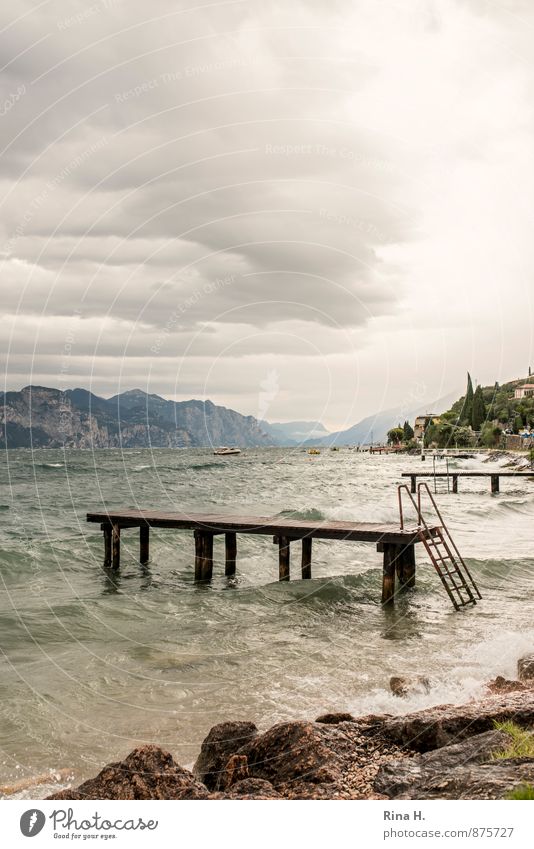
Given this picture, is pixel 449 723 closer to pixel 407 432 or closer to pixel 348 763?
pixel 348 763

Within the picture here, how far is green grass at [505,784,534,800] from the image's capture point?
497cm

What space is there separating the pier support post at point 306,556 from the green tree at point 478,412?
102 metres

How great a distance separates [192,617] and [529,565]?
11278mm

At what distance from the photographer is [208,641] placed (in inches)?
553

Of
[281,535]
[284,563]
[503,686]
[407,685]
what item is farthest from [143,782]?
[284,563]

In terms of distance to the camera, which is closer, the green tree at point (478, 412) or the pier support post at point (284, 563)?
the pier support post at point (284, 563)

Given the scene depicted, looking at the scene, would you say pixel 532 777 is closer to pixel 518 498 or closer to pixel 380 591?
pixel 380 591

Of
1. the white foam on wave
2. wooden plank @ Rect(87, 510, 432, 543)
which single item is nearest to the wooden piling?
wooden plank @ Rect(87, 510, 432, 543)

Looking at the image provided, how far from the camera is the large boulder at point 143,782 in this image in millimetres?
5961

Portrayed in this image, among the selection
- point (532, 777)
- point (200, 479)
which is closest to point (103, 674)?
point (532, 777)

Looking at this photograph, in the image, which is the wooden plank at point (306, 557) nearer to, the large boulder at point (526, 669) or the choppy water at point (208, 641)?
the choppy water at point (208, 641)

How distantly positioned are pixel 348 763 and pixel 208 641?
785cm

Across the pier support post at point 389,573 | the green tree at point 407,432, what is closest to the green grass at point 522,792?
the pier support post at point 389,573

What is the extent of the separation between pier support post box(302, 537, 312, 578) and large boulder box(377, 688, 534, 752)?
12216 mm
